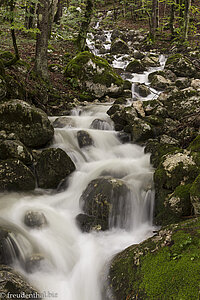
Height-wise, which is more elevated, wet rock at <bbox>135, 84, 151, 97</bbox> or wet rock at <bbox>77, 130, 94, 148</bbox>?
wet rock at <bbox>135, 84, 151, 97</bbox>

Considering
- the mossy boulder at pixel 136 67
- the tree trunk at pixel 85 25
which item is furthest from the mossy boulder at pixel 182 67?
the tree trunk at pixel 85 25

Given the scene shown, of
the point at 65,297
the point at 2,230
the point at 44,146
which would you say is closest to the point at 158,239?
the point at 65,297

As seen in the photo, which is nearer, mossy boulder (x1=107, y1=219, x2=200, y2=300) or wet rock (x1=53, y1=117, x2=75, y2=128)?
mossy boulder (x1=107, y1=219, x2=200, y2=300)

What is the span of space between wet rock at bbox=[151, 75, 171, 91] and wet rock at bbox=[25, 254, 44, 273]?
36.8 feet

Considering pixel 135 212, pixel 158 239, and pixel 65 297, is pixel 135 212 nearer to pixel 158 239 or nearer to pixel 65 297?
pixel 158 239

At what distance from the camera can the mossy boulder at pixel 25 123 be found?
6492mm

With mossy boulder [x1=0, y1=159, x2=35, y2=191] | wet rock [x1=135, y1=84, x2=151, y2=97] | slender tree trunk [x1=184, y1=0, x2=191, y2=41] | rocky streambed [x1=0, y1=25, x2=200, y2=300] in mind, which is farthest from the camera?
slender tree trunk [x1=184, y1=0, x2=191, y2=41]

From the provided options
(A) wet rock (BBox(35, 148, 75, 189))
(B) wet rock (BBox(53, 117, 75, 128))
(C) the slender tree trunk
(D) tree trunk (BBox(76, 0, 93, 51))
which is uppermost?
(C) the slender tree trunk

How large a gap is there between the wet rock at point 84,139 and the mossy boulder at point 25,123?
114 cm

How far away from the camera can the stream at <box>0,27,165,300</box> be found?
3.61m

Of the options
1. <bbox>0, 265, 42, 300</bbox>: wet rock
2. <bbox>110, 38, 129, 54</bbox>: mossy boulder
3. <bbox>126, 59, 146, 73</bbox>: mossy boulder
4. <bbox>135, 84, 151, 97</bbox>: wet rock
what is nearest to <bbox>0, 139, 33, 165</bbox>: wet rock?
<bbox>0, 265, 42, 300</bbox>: wet rock

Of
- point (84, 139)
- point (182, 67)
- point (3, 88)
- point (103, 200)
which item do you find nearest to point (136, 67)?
point (182, 67)

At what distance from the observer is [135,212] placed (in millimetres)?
4977

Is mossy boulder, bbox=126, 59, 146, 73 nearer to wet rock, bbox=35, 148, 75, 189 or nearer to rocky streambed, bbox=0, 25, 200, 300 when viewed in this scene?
rocky streambed, bbox=0, 25, 200, 300
